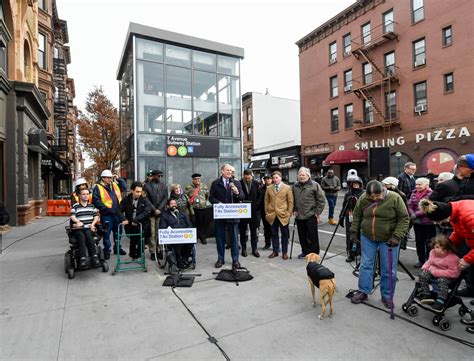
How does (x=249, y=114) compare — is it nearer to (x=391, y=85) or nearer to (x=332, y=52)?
(x=332, y=52)

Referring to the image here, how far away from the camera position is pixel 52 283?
4969 mm

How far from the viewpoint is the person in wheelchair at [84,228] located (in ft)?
17.1

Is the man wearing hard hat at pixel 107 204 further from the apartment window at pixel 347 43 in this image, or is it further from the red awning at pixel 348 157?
the apartment window at pixel 347 43

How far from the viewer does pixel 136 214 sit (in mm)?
6258

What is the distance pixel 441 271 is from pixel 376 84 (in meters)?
22.3

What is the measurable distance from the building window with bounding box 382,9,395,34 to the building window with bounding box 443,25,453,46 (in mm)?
3766

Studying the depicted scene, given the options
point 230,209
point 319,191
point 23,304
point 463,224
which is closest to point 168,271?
point 230,209

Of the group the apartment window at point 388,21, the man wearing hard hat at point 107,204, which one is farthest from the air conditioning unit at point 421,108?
the man wearing hard hat at point 107,204

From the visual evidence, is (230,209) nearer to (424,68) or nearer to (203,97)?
(203,97)

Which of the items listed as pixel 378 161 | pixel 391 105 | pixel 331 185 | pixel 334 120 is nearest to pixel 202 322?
pixel 331 185

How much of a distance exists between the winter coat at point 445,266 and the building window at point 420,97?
2035 centimetres

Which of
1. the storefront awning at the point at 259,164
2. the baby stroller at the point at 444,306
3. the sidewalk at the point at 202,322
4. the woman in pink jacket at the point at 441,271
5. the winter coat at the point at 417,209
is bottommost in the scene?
the sidewalk at the point at 202,322

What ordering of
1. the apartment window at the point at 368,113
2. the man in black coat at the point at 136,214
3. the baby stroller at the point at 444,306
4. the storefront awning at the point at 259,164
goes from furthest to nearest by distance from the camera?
the storefront awning at the point at 259,164
the apartment window at the point at 368,113
the man in black coat at the point at 136,214
the baby stroller at the point at 444,306

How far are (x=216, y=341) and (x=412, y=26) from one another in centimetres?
2527
